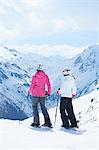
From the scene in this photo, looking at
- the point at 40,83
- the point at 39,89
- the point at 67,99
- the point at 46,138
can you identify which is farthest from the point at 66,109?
the point at 46,138

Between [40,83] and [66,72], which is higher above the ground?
[66,72]

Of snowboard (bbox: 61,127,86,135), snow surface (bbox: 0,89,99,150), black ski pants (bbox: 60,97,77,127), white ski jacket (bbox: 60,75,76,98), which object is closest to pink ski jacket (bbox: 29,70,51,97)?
white ski jacket (bbox: 60,75,76,98)

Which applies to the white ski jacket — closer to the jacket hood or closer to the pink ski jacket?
the pink ski jacket

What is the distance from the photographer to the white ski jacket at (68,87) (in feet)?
53.2

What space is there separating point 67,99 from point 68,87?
46 centimetres

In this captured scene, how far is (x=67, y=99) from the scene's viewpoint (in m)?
16.2

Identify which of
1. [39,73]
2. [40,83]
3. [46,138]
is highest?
[39,73]

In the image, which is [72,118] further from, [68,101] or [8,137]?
[8,137]

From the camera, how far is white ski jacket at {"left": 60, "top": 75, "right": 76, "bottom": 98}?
53.2 feet

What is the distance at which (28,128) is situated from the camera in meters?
16.0

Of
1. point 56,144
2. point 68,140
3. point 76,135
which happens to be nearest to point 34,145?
point 56,144

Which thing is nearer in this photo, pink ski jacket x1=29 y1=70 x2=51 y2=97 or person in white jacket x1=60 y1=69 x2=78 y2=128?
person in white jacket x1=60 y1=69 x2=78 y2=128

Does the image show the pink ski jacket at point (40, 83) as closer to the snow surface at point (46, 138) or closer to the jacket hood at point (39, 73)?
the jacket hood at point (39, 73)

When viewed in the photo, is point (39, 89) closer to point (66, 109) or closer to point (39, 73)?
point (39, 73)
